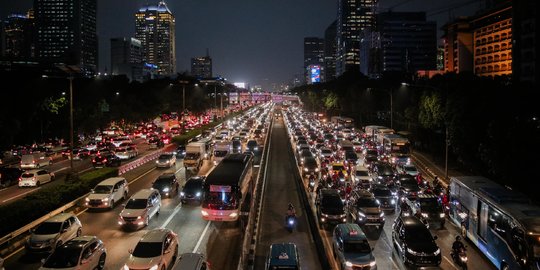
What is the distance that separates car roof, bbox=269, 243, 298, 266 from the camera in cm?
1653

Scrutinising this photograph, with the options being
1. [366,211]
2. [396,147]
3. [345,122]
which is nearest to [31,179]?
[366,211]

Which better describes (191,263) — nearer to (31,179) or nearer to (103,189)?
(103,189)

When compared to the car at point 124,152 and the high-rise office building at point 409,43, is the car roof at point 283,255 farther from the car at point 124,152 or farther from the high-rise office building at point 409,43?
the high-rise office building at point 409,43

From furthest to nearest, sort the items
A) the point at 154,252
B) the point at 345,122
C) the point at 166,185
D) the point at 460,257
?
the point at 345,122 → the point at 166,185 → the point at 460,257 → the point at 154,252

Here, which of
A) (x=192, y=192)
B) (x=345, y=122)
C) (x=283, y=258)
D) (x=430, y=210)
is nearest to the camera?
(x=283, y=258)

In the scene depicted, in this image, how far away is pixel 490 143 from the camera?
34.3 meters

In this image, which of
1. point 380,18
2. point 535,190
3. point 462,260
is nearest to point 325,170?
point 535,190

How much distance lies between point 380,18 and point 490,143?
6789 inches

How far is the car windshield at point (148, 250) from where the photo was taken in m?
17.8

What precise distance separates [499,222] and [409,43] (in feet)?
593

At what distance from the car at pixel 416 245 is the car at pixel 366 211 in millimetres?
3887

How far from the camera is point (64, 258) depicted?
17047 mm

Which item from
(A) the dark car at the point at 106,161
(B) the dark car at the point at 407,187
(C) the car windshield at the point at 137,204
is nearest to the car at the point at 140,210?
(C) the car windshield at the point at 137,204

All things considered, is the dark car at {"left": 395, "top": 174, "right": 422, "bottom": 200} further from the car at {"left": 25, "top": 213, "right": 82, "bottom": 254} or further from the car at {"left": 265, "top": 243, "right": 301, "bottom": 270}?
the car at {"left": 25, "top": 213, "right": 82, "bottom": 254}
